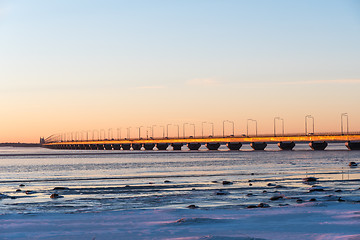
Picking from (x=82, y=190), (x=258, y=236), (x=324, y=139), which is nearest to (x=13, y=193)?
(x=82, y=190)

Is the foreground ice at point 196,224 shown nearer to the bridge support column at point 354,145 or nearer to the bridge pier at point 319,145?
the bridge support column at point 354,145

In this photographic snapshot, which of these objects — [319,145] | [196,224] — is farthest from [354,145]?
[196,224]

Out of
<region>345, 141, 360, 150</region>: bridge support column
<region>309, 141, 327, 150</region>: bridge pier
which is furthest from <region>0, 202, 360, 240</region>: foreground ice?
<region>309, 141, 327, 150</region>: bridge pier

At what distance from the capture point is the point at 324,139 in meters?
181

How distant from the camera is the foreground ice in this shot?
65.7ft

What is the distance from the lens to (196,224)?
22031 millimetres

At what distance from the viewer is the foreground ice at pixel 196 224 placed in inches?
789

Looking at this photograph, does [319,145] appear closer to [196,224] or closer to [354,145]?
[354,145]

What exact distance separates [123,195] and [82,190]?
584 cm

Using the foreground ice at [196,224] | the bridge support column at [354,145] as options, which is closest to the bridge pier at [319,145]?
the bridge support column at [354,145]

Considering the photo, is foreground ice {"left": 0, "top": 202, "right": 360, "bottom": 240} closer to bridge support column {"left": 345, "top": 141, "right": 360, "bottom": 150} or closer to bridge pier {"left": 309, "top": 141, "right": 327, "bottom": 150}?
bridge support column {"left": 345, "top": 141, "right": 360, "bottom": 150}

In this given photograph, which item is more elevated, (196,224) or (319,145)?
(319,145)

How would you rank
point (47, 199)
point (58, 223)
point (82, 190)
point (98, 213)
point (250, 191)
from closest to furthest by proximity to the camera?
point (58, 223)
point (98, 213)
point (47, 199)
point (250, 191)
point (82, 190)

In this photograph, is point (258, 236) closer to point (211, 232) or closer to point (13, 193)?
point (211, 232)
